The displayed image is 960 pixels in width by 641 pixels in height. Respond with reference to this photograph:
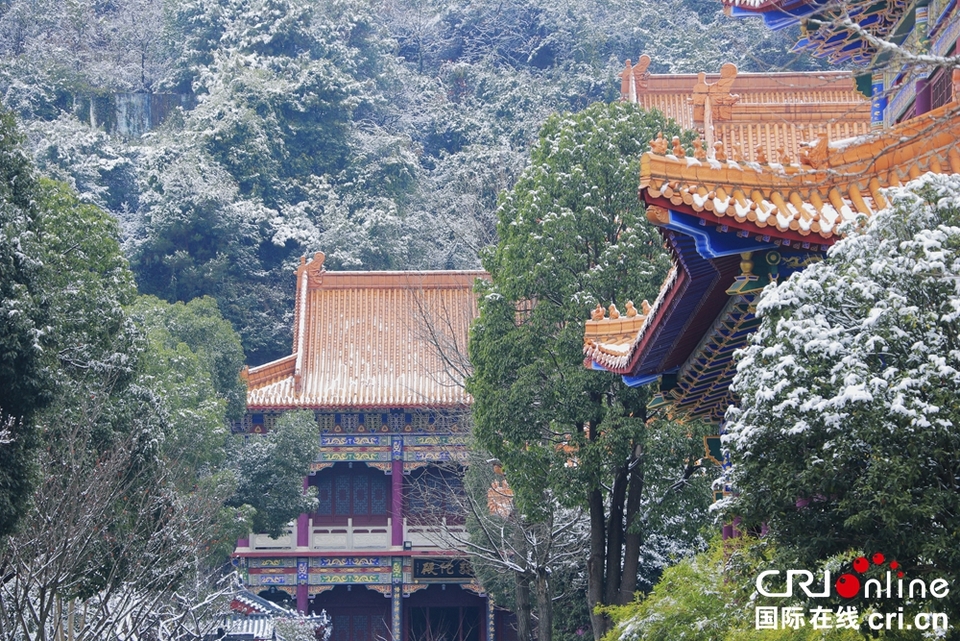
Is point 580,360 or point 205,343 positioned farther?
point 205,343

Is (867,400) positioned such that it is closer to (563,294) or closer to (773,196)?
(773,196)

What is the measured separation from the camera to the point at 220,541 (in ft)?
77.7

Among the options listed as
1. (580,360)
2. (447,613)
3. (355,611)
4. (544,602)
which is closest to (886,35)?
(580,360)

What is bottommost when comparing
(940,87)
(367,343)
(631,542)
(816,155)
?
(631,542)

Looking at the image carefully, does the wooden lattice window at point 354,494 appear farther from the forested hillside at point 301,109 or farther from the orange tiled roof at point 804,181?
the orange tiled roof at point 804,181

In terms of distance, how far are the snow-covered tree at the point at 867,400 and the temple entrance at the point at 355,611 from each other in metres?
26.1

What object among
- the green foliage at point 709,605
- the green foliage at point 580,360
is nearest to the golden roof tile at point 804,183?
the green foliage at point 709,605

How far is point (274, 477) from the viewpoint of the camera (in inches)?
1101

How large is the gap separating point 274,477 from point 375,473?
474 centimetres

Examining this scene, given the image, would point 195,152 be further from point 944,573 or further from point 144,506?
point 944,573

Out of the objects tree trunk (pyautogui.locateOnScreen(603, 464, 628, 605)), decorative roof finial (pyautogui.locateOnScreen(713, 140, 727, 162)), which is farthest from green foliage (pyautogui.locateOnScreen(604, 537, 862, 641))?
tree trunk (pyautogui.locateOnScreen(603, 464, 628, 605))

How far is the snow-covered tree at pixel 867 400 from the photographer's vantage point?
249 inches

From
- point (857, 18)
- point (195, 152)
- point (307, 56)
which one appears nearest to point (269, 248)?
point (195, 152)

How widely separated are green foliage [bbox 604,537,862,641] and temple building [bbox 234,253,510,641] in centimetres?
1977
